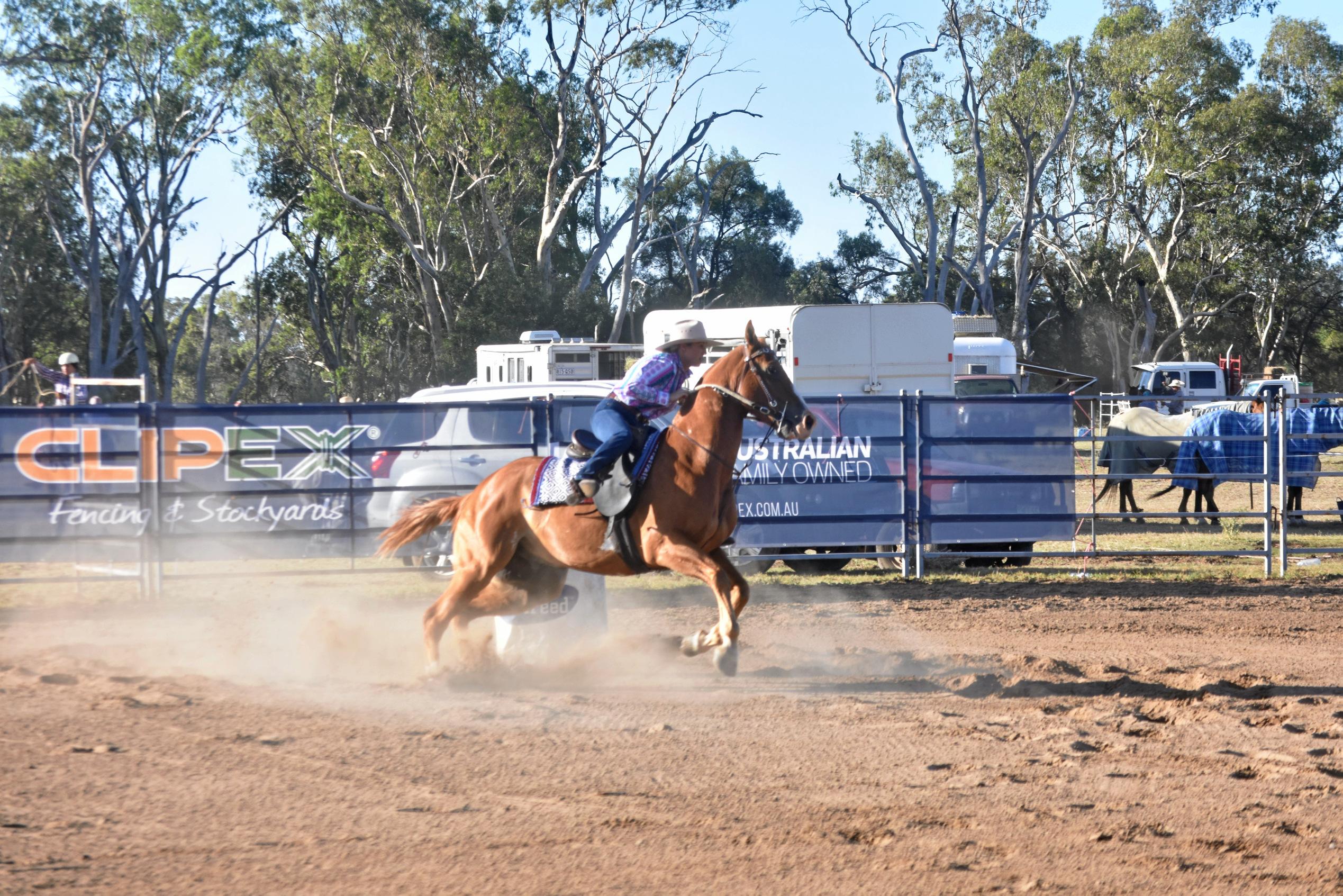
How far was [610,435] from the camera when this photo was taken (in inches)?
291

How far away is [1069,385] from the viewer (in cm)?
4941

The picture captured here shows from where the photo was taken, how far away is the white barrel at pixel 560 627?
837cm

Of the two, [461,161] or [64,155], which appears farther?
[64,155]

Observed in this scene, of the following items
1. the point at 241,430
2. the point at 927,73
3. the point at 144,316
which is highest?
the point at 927,73

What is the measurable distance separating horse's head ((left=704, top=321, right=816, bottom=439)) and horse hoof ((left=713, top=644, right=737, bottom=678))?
1.30m

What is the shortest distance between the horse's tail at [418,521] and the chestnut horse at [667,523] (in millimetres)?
200

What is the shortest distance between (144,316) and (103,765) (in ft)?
146

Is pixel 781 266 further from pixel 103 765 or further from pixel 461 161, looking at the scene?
pixel 103 765

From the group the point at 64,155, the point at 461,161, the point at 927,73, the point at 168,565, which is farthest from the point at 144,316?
the point at 168,565

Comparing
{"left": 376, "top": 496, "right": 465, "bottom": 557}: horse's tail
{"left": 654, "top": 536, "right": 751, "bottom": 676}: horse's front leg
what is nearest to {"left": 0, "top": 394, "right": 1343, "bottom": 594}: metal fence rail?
{"left": 376, "top": 496, "right": 465, "bottom": 557}: horse's tail

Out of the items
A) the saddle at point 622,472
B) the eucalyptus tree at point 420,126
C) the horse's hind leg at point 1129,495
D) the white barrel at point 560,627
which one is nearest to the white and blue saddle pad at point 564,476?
the saddle at point 622,472

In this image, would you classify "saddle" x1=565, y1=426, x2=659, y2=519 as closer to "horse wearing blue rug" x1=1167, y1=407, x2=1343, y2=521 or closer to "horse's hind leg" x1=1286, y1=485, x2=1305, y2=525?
"horse wearing blue rug" x1=1167, y1=407, x2=1343, y2=521

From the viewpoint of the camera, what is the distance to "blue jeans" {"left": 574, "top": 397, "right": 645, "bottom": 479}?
23.9 ft

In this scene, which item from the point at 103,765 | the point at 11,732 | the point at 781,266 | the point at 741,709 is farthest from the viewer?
the point at 781,266
